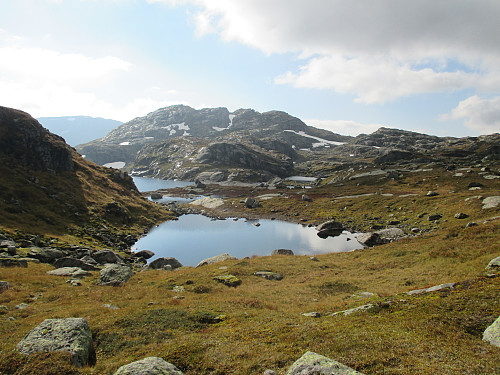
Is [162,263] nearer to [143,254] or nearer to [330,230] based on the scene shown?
[143,254]

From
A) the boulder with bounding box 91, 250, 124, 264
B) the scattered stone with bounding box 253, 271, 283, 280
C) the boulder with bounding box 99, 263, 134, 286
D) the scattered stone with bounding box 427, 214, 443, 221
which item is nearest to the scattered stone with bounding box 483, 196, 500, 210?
the scattered stone with bounding box 427, 214, 443, 221

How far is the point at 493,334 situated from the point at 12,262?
49.8 metres

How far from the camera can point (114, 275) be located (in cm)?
3544

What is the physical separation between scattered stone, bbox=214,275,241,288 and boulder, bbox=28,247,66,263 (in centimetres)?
2848

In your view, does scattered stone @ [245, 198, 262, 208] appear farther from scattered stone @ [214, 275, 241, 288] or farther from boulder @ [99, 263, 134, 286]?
boulder @ [99, 263, 134, 286]

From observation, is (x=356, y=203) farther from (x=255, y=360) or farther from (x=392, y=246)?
(x=255, y=360)

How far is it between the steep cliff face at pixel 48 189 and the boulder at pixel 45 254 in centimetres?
1189

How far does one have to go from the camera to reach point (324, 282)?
1268 inches

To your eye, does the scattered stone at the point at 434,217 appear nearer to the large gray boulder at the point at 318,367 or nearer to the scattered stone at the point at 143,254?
the large gray boulder at the point at 318,367

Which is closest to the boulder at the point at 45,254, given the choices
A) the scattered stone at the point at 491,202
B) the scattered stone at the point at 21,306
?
the scattered stone at the point at 21,306

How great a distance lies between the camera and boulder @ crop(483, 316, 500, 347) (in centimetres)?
1127

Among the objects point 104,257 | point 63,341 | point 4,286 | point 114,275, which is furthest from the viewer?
point 104,257

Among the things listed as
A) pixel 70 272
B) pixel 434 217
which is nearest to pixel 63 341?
pixel 70 272

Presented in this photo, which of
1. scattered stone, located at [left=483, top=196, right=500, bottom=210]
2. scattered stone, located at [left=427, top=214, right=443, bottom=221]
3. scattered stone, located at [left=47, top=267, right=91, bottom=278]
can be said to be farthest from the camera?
scattered stone, located at [left=427, top=214, right=443, bottom=221]
